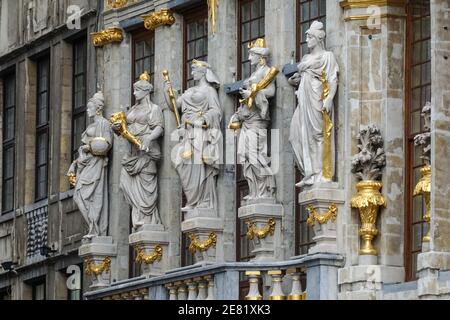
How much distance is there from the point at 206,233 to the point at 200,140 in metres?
1.48

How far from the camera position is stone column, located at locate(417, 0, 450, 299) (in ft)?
143

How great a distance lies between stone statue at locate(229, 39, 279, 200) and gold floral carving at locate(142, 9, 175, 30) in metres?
3.72

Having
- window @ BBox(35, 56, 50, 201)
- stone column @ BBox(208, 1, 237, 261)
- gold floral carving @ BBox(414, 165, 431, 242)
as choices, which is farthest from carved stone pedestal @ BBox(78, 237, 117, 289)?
gold floral carving @ BBox(414, 165, 431, 242)

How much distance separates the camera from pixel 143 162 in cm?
5088

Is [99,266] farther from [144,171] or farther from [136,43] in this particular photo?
[136,43]

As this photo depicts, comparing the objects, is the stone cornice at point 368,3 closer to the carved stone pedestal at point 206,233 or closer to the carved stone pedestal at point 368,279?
the carved stone pedestal at point 368,279

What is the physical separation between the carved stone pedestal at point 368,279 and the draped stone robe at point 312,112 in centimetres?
162

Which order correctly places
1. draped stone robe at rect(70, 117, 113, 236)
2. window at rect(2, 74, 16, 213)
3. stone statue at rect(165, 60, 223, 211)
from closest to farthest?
stone statue at rect(165, 60, 223, 211) < draped stone robe at rect(70, 117, 113, 236) < window at rect(2, 74, 16, 213)

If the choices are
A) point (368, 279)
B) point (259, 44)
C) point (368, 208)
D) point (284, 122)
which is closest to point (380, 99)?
point (368, 208)

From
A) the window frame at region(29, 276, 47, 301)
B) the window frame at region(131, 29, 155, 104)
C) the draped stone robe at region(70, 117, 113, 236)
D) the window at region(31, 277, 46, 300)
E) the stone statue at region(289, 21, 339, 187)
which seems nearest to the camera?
the stone statue at region(289, 21, 339, 187)

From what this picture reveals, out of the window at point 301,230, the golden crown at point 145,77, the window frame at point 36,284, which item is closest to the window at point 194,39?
the golden crown at point 145,77

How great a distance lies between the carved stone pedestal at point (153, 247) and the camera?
50.7 metres

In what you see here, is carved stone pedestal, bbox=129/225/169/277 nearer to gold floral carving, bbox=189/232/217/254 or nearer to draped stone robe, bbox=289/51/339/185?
gold floral carving, bbox=189/232/217/254
